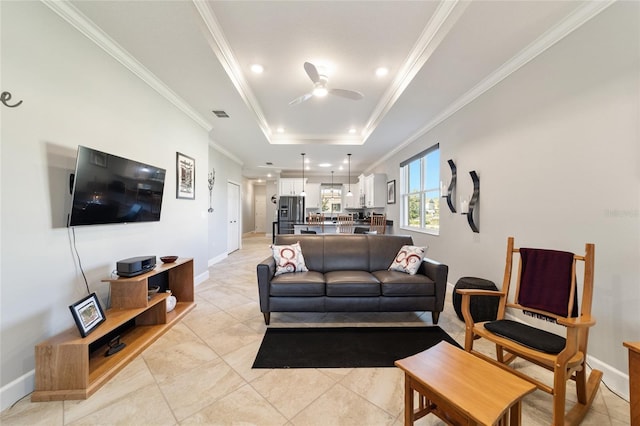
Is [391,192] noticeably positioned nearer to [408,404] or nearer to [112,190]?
[408,404]

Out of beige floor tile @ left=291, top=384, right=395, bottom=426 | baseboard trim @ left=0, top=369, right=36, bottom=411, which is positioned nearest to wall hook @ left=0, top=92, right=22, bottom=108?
baseboard trim @ left=0, top=369, right=36, bottom=411

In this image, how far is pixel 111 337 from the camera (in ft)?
7.51

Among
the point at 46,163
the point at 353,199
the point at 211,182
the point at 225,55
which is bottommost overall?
the point at 46,163

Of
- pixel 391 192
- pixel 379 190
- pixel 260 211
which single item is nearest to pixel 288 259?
pixel 391 192

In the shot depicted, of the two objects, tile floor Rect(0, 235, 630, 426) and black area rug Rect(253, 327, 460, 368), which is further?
black area rug Rect(253, 327, 460, 368)

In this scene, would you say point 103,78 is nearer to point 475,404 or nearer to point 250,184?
point 475,404

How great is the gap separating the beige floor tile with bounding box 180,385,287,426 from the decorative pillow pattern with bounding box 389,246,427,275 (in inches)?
78.3

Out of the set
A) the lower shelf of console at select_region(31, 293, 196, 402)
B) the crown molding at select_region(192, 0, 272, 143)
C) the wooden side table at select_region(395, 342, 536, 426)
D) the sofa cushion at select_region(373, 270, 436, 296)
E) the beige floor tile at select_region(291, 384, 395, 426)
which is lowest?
the beige floor tile at select_region(291, 384, 395, 426)

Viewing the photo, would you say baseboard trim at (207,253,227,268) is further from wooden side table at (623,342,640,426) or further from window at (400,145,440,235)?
wooden side table at (623,342,640,426)

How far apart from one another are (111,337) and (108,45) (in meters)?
2.76

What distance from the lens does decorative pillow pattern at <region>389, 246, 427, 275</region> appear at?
2863 mm

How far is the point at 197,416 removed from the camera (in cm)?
150

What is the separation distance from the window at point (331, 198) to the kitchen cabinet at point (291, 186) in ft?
3.32

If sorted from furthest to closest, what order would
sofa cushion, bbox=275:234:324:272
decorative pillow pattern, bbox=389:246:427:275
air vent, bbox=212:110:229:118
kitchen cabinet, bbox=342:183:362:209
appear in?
1. kitchen cabinet, bbox=342:183:362:209
2. air vent, bbox=212:110:229:118
3. sofa cushion, bbox=275:234:324:272
4. decorative pillow pattern, bbox=389:246:427:275
